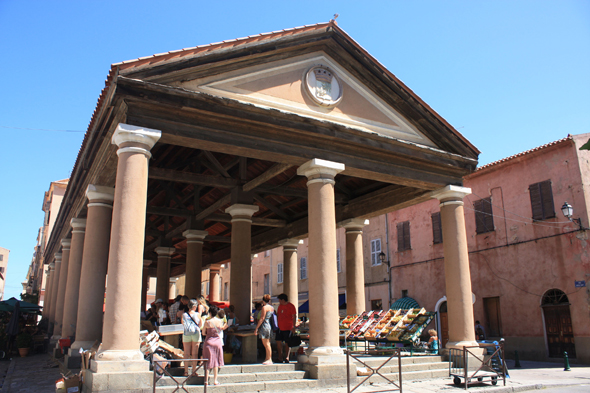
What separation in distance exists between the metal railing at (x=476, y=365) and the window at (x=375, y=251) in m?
12.1

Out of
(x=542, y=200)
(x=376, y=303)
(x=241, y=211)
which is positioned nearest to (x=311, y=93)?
(x=241, y=211)

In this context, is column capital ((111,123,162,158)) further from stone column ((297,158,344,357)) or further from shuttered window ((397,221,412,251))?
shuttered window ((397,221,412,251))

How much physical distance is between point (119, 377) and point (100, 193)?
5229mm

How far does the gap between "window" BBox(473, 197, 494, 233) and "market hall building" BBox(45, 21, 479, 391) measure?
7.00 metres

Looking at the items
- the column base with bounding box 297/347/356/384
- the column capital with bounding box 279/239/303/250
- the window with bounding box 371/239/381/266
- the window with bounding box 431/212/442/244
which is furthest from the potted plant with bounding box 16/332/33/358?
the window with bounding box 431/212/442/244

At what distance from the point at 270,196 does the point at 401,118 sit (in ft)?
19.6

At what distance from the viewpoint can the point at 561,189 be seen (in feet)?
54.1

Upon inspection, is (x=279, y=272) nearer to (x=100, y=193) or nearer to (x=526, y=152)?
(x=526, y=152)

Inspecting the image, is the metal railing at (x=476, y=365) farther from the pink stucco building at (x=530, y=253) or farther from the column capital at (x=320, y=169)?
the pink stucco building at (x=530, y=253)

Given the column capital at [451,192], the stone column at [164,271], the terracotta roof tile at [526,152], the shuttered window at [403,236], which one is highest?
the terracotta roof tile at [526,152]

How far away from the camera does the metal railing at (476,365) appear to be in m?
9.21

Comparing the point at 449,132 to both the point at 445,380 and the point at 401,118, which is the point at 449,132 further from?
the point at 445,380

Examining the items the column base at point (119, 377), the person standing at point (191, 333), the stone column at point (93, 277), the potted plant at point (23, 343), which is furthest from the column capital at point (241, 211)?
the potted plant at point (23, 343)

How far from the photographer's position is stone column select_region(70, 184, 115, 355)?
418 inches
